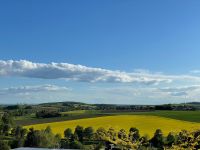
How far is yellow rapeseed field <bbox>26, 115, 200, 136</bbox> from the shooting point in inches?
3097

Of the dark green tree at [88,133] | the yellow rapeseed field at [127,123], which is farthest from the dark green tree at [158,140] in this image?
the dark green tree at [88,133]

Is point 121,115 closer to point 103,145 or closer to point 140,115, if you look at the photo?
point 140,115

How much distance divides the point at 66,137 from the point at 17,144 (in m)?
7.92

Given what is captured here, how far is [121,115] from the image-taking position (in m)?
95.6

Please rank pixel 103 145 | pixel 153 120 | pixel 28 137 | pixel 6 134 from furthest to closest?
1. pixel 153 120
2. pixel 6 134
3. pixel 28 137
4. pixel 103 145

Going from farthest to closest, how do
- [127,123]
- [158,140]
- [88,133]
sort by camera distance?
[127,123] < [88,133] < [158,140]

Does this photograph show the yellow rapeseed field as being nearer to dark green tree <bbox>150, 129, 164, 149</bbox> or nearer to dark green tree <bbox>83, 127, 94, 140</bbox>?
dark green tree <bbox>83, 127, 94, 140</bbox>

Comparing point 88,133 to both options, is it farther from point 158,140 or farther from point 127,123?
point 127,123

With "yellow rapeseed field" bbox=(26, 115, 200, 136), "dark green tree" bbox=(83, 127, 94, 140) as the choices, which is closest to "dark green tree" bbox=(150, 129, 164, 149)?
"yellow rapeseed field" bbox=(26, 115, 200, 136)

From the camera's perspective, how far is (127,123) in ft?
277

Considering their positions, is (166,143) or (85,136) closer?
(166,143)

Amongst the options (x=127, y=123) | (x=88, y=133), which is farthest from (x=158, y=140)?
(x=127, y=123)

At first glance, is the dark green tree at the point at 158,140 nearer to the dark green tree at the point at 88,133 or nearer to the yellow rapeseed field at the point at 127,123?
the yellow rapeseed field at the point at 127,123

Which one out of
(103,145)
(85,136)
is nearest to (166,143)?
(103,145)
